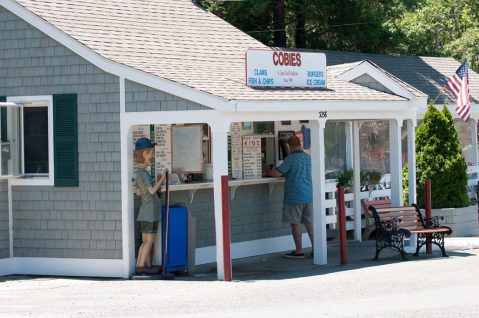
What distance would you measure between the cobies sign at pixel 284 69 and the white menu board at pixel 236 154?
1.84 meters

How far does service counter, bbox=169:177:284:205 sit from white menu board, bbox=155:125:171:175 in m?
0.56

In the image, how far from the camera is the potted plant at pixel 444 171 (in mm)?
22453

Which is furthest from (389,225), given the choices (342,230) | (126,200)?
(126,200)

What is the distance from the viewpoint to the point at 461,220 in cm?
2247

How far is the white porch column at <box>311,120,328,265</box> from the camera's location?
1742cm

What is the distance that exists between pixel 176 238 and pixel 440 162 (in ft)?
25.7

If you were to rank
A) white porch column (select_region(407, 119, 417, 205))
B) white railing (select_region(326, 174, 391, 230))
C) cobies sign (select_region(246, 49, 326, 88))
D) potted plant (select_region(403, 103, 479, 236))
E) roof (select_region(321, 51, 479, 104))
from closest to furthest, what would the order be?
cobies sign (select_region(246, 49, 326, 88)) → white porch column (select_region(407, 119, 417, 205)) → white railing (select_region(326, 174, 391, 230)) → potted plant (select_region(403, 103, 479, 236)) → roof (select_region(321, 51, 479, 104))

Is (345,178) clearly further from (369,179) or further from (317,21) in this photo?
(317,21)

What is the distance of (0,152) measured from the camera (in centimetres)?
1716

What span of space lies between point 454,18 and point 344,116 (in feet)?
99.3

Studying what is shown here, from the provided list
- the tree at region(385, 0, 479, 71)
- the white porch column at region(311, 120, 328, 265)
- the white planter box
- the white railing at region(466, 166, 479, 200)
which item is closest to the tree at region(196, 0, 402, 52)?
the tree at region(385, 0, 479, 71)

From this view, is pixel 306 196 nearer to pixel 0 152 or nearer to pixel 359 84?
pixel 359 84

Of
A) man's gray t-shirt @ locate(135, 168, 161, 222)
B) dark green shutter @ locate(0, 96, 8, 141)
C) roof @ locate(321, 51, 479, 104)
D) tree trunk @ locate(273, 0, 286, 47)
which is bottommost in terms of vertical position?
man's gray t-shirt @ locate(135, 168, 161, 222)

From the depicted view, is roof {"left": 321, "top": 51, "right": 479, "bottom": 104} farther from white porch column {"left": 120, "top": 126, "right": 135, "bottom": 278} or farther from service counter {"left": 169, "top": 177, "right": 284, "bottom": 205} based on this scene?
white porch column {"left": 120, "top": 126, "right": 135, "bottom": 278}
